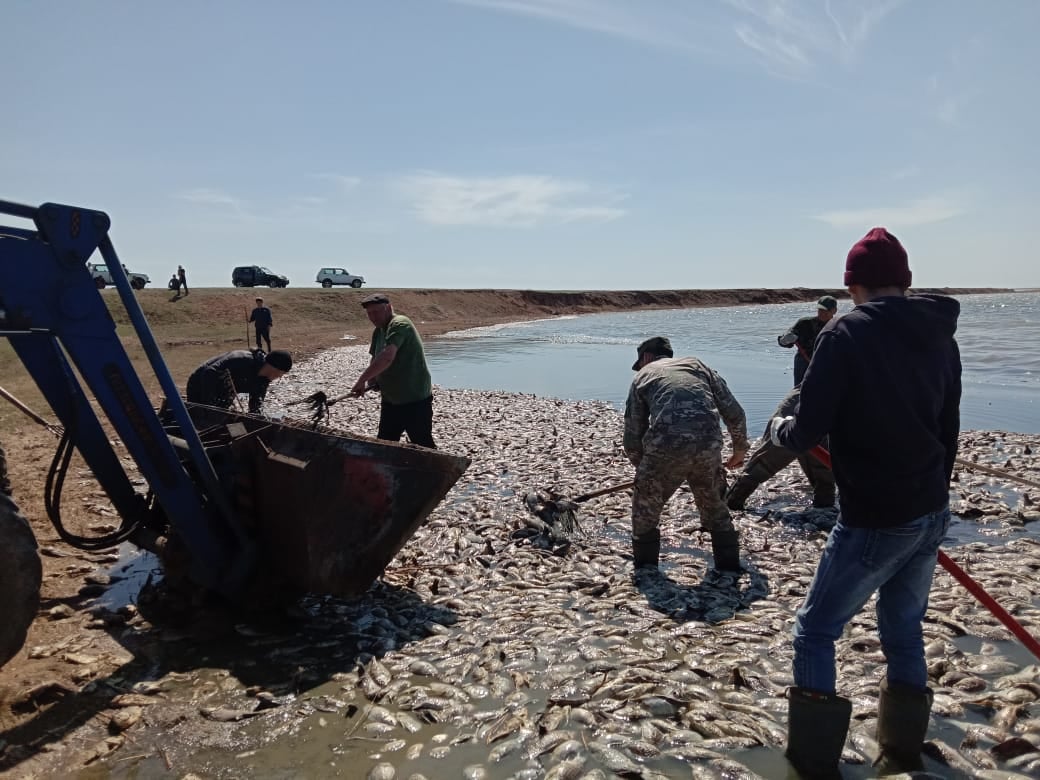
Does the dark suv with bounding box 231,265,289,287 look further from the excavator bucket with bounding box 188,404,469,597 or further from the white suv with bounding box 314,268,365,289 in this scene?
the excavator bucket with bounding box 188,404,469,597

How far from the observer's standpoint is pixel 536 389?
78.5 ft

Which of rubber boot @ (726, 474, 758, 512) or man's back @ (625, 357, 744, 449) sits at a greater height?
man's back @ (625, 357, 744, 449)

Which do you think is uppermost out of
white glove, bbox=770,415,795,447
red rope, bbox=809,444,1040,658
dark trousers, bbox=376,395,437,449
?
white glove, bbox=770,415,795,447

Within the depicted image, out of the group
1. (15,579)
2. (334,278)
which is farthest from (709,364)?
(334,278)

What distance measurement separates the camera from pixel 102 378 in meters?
4.95

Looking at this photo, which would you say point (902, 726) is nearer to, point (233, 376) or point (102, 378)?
point (102, 378)

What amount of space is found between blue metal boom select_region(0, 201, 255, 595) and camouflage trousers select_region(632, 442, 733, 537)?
3420mm

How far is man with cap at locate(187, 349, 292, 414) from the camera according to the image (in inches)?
368

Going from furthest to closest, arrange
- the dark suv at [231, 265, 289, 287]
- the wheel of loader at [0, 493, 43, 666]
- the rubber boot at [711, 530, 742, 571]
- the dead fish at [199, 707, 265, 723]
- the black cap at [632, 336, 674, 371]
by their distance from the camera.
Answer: the dark suv at [231, 265, 289, 287] < the black cap at [632, 336, 674, 371] < the rubber boot at [711, 530, 742, 571] < the dead fish at [199, 707, 265, 723] < the wheel of loader at [0, 493, 43, 666]

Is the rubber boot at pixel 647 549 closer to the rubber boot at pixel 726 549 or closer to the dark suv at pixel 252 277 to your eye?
the rubber boot at pixel 726 549

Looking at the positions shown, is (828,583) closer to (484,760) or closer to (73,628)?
(484,760)

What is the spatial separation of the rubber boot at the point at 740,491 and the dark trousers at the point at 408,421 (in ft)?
12.9

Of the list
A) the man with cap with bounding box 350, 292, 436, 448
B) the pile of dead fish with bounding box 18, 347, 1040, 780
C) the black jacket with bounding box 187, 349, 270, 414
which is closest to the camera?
the pile of dead fish with bounding box 18, 347, 1040, 780

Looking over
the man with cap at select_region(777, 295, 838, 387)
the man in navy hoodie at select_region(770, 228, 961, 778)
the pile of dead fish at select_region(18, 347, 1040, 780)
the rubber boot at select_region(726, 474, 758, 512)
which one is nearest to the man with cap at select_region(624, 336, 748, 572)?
the pile of dead fish at select_region(18, 347, 1040, 780)
